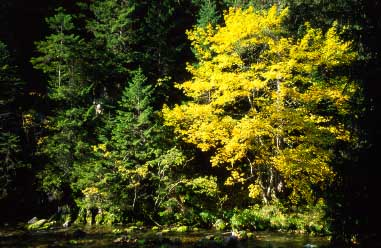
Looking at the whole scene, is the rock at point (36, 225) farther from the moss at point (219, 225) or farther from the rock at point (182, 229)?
the moss at point (219, 225)

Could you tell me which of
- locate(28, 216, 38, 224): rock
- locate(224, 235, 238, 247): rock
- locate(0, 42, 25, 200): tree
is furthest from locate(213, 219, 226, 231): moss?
locate(0, 42, 25, 200): tree

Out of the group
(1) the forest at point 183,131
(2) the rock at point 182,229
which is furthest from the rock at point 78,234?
(2) the rock at point 182,229

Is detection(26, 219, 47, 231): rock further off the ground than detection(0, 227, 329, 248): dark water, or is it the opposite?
detection(26, 219, 47, 231): rock

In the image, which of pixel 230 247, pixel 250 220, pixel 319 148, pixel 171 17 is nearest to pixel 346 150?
pixel 230 247

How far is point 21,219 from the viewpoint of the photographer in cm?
2288

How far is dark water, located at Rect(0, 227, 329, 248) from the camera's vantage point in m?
16.1

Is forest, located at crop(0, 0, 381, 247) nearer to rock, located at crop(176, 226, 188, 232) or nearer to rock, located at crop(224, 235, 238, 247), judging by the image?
rock, located at crop(176, 226, 188, 232)

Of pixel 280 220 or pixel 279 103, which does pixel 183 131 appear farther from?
pixel 280 220

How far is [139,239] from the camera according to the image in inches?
681

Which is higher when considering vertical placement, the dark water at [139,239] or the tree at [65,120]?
the tree at [65,120]

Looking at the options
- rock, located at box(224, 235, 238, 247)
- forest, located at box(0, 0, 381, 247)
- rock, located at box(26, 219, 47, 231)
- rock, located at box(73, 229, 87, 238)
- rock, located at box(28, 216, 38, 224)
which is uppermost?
forest, located at box(0, 0, 381, 247)

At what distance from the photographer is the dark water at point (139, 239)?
1614cm

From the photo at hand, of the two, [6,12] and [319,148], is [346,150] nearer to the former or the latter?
[319,148]

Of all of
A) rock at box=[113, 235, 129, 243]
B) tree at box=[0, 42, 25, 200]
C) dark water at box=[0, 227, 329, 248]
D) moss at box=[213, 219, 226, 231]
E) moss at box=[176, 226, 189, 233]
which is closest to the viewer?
dark water at box=[0, 227, 329, 248]
